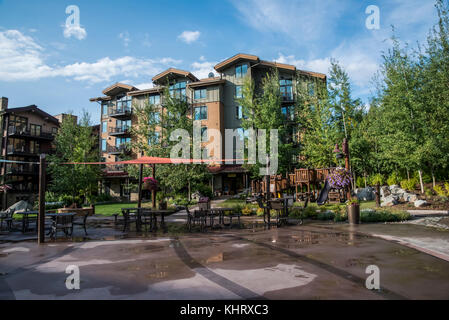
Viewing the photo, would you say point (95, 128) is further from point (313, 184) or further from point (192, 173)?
point (313, 184)

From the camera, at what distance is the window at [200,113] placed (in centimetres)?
3306

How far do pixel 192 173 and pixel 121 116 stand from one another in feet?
71.0

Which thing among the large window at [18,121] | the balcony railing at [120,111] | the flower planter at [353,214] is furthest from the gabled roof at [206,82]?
the flower planter at [353,214]

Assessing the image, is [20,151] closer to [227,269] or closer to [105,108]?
[105,108]

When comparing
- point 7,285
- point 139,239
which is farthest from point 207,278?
point 139,239

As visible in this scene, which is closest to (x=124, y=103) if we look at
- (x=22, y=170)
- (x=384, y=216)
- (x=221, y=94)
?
(x=221, y=94)

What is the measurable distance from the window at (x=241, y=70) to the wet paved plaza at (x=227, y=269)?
88.9 ft

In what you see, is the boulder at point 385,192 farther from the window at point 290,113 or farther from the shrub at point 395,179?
the window at point 290,113

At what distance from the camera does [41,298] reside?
3893 mm

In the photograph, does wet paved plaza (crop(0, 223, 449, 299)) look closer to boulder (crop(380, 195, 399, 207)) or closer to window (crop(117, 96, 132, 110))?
boulder (crop(380, 195, 399, 207))

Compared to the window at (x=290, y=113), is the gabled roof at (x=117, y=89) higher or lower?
higher

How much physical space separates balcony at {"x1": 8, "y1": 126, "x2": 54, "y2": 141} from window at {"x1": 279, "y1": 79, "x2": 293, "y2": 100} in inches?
1309

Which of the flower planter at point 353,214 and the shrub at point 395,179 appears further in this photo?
the shrub at point 395,179

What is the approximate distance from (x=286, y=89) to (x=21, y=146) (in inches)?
1416
